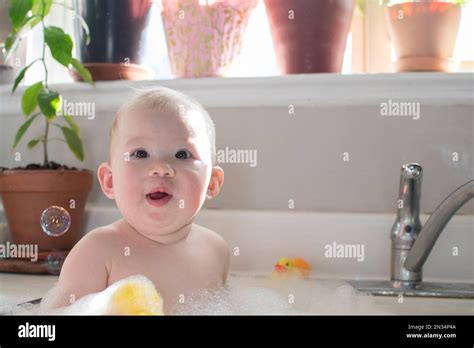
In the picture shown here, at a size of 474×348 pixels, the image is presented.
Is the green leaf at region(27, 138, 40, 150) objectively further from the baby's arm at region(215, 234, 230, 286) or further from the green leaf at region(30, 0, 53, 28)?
the baby's arm at region(215, 234, 230, 286)

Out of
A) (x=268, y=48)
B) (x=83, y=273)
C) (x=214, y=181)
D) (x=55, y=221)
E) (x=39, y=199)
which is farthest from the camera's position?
(x=268, y=48)

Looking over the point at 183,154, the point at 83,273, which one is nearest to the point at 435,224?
the point at 183,154

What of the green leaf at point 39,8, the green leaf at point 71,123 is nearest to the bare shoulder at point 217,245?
the green leaf at point 71,123

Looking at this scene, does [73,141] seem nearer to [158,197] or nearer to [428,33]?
[158,197]

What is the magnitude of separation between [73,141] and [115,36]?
0.20 m

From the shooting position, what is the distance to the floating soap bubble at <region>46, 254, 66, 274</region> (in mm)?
1053

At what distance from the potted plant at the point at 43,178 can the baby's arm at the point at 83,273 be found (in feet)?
0.99

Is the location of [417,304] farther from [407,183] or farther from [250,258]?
[250,258]

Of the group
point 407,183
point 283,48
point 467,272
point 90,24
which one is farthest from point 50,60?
point 467,272

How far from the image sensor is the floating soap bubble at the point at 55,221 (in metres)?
1.01

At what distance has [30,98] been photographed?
1197 mm

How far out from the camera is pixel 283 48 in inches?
46.2

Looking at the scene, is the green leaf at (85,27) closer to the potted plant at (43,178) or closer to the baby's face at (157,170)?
the potted plant at (43,178)
